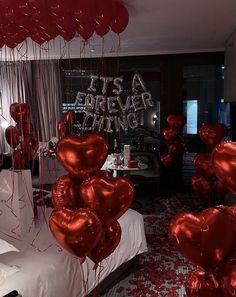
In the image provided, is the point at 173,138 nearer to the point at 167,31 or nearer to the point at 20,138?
the point at 167,31

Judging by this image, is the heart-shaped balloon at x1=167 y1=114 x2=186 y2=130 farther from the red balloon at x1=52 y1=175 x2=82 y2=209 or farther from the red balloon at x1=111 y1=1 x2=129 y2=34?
the red balloon at x1=52 y1=175 x2=82 y2=209

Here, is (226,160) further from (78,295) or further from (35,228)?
(35,228)

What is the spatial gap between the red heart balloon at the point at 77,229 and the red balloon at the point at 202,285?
1.49 ft

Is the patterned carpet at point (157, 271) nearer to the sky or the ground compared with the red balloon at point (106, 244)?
nearer to the ground

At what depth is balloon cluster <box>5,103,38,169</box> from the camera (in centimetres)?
271

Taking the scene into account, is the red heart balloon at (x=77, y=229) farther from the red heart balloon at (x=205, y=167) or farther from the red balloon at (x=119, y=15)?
the red heart balloon at (x=205, y=167)

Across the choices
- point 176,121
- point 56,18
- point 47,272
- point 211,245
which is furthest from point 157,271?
point 176,121

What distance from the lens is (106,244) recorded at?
1.65 m

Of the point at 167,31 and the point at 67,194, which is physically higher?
the point at 167,31

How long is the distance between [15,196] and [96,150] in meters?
0.86

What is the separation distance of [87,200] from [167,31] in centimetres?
276

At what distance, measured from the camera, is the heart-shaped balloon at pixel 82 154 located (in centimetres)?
160

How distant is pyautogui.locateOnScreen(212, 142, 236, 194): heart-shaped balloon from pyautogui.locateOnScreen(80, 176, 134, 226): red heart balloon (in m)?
0.63

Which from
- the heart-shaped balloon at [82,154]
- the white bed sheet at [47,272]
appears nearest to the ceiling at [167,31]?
the heart-shaped balloon at [82,154]
